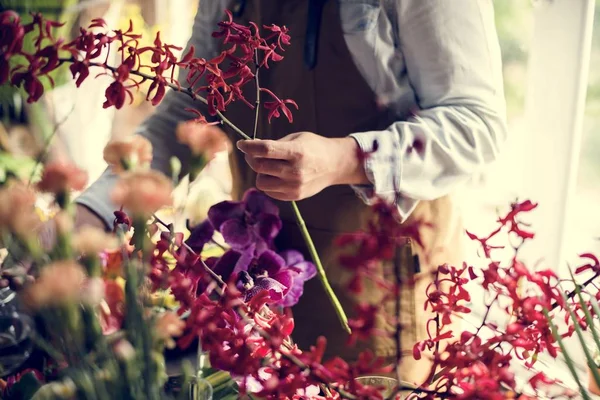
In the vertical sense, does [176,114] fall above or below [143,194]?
below

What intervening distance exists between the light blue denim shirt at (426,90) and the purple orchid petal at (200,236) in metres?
0.18

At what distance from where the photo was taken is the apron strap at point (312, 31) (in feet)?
2.50

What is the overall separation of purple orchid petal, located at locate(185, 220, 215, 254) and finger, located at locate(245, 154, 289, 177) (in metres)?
0.08

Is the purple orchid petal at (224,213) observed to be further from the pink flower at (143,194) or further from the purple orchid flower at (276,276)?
the pink flower at (143,194)

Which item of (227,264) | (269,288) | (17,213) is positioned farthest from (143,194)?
(227,264)

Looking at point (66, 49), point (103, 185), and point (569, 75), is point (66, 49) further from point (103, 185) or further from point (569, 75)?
point (569, 75)

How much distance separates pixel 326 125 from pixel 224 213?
0.30 meters

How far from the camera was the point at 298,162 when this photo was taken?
1.75 ft

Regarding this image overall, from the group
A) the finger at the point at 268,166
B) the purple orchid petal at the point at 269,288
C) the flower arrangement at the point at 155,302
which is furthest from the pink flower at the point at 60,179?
the finger at the point at 268,166

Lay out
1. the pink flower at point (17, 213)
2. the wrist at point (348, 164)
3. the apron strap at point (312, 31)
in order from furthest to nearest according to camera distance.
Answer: the apron strap at point (312, 31), the wrist at point (348, 164), the pink flower at point (17, 213)

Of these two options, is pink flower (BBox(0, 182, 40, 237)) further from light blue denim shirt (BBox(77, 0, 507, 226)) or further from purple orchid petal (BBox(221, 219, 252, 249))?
light blue denim shirt (BBox(77, 0, 507, 226))

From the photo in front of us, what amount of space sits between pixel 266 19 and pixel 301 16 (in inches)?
2.2

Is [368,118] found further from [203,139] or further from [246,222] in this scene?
[203,139]

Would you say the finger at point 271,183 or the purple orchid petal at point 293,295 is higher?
the finger at point 271,183
